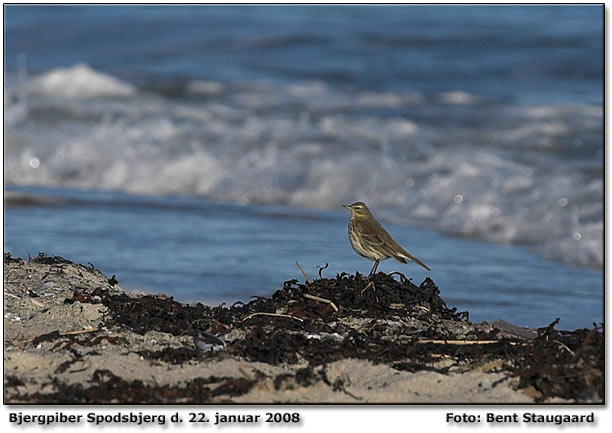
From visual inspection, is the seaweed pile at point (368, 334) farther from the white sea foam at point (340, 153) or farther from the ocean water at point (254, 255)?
the white sea foam at point (340, 153)

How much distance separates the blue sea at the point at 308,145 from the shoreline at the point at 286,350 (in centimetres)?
213

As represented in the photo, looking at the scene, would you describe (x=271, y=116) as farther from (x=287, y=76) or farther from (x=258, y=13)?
(x=258, y=13)

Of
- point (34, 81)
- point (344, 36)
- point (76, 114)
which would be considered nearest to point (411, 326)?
point (76, 114)

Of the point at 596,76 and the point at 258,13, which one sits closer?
the point at 596,76

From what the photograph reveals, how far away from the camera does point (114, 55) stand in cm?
2111

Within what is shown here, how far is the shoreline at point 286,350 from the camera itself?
12.7 ft

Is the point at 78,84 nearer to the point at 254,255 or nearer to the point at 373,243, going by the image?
the point at 254,255

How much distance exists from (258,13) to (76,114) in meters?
7.95

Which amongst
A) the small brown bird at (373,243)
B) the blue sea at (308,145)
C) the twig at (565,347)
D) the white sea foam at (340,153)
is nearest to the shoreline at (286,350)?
the twig at (565,347)

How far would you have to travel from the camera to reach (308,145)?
13.9 m

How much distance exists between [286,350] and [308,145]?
9.71 metres

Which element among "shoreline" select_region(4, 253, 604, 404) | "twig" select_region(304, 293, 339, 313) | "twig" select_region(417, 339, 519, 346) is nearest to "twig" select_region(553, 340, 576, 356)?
"shoreline" select_region(4, 253, 604, 404)

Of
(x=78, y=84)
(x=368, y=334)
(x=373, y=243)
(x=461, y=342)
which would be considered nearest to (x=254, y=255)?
(x=373, y=243)

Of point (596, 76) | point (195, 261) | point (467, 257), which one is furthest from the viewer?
point (596, 76)
